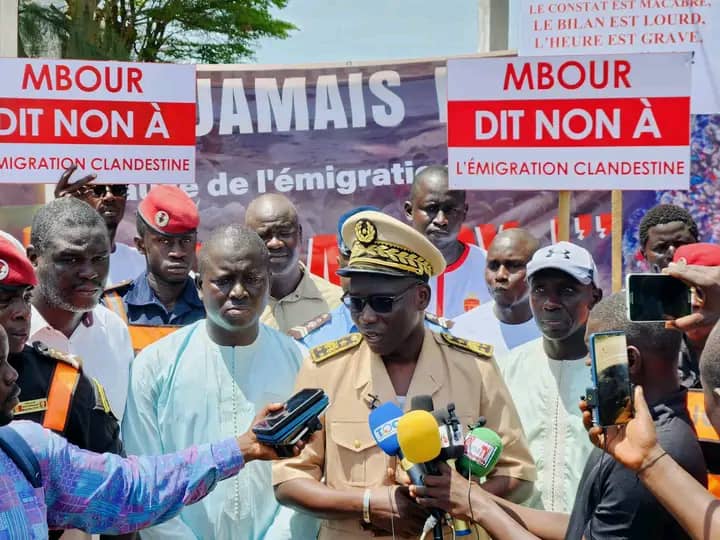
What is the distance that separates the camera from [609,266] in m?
9.15

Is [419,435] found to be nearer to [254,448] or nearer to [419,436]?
[419,436]

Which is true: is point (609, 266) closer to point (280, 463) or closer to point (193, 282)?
point (193, 282)

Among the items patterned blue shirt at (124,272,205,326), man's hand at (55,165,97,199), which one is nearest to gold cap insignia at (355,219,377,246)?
patterned blue shirt at (124,272,205,326)

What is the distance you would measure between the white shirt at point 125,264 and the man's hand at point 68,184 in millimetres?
1257

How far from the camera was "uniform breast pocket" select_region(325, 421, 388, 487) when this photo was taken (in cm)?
421

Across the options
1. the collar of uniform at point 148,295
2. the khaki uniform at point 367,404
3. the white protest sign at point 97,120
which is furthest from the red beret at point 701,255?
the white protest sign at point 97,120

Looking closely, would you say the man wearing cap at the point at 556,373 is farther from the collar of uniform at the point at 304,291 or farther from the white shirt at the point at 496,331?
the collar of uniform at the point at 304,291

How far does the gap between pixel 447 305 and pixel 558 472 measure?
2670mm

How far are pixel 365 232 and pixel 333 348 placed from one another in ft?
1.56

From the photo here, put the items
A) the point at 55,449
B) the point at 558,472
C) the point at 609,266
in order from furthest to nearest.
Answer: the point at 609,266 < the point at 558,472 < the point at 55,449

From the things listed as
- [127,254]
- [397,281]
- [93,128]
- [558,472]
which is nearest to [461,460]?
[397,281]

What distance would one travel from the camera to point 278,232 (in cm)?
656

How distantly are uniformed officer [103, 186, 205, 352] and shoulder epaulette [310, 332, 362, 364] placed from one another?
221cm

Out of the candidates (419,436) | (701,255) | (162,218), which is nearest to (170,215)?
(162,218)
